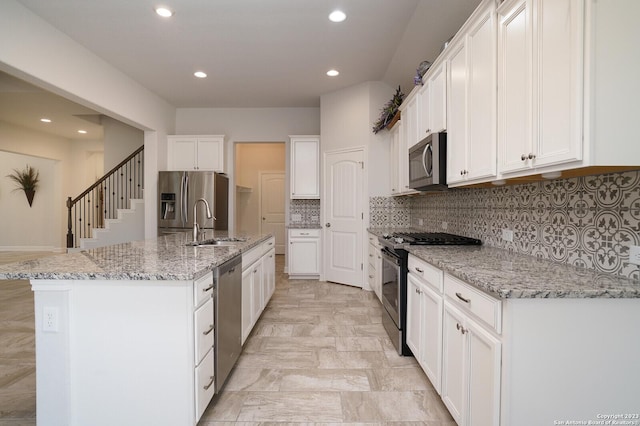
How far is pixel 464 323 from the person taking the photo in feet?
5.15

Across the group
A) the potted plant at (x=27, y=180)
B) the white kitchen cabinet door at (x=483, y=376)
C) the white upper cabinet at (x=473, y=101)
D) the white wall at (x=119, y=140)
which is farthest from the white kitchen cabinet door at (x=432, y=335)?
the potted plant at (x=27, y=180)

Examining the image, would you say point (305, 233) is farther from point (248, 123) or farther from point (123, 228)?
point (123, 228)

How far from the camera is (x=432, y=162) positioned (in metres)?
2.62

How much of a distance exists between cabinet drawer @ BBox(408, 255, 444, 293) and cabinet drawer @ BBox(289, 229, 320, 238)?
118 inches

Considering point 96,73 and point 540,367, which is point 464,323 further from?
point 96,73

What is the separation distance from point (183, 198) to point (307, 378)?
385 centimetres

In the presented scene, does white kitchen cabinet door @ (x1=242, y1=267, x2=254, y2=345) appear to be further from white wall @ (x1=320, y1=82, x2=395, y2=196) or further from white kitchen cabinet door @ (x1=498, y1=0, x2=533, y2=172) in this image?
white wall @ (x1=320, y1=82, x2=395, y2=196)

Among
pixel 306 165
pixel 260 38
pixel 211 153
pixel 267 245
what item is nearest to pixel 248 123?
pixel 211 153

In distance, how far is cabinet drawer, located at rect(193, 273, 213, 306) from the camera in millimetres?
1642

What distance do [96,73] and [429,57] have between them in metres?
3.93

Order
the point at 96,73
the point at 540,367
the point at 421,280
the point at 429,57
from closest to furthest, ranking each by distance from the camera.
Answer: the point at 540,367, the point at 421,280, the point at 429,57, the point at 96,73

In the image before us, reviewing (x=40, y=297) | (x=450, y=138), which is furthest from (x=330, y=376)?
(x=450, y=138)

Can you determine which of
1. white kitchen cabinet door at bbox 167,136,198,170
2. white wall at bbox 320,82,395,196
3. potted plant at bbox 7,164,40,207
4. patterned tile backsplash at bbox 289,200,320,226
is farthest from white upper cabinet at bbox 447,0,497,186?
potted plant at bbox 7,164,40,207

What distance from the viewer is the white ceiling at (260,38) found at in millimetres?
2893
